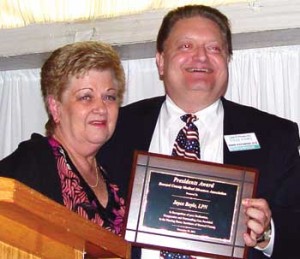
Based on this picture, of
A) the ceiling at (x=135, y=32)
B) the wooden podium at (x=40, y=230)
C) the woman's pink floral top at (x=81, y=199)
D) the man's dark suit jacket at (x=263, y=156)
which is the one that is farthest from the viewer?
the ceiling at (x=135, y=32)

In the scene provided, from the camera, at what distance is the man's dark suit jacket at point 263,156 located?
1925 mm

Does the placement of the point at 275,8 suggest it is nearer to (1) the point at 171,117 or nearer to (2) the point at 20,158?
(1) the point at 171,117

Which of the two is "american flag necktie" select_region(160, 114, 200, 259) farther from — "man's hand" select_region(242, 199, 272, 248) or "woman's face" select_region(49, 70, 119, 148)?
"man's hand" select_region(242, 199, 272, 248)

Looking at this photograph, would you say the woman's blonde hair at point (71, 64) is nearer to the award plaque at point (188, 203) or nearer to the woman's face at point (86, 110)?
the woman's face at point (86, 110)

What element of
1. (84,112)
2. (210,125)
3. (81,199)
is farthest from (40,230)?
(210,125)

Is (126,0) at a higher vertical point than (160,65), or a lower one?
higher

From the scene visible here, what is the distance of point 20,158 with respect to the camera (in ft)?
5.32

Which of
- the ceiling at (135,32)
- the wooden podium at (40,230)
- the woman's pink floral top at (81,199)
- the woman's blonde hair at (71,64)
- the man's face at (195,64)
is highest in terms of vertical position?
the ceiling at (135,32)

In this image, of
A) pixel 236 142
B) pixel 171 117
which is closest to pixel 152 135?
pixel 171 117

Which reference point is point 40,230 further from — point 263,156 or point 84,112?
point 263,156

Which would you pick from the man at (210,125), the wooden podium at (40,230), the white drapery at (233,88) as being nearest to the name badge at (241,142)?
the man at (210,125)

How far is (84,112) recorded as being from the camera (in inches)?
71.9

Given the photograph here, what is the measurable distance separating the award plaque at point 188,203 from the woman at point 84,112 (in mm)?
117

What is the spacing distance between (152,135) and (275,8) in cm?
77
